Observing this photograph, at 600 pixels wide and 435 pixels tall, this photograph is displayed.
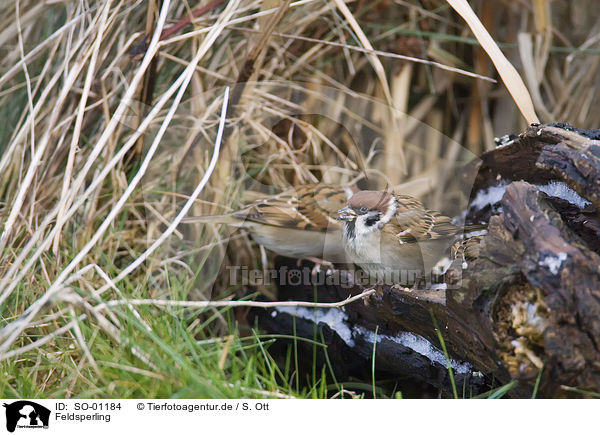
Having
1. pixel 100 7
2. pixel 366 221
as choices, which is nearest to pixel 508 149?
pixel 366 221

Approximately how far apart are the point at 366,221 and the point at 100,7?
3.29ft

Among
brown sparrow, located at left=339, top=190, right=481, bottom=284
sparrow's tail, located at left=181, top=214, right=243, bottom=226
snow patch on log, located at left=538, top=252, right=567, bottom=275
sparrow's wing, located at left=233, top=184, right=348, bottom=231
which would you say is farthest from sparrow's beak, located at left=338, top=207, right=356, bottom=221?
snow patch on log, located at left=538, top=252, right=567, bottom=275

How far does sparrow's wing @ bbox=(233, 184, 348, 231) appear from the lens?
78.0 inches

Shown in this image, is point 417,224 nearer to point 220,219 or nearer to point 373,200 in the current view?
point 373,200

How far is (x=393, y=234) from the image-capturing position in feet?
5.61

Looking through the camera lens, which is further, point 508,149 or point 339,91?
point 339,91

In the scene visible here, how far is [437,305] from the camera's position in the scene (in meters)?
1.37

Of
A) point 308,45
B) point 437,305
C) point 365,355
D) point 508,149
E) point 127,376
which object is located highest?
point 308,45
